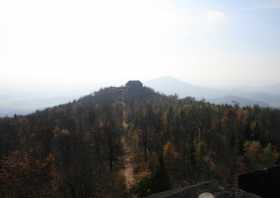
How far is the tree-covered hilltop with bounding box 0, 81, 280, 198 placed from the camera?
2452 centimetres

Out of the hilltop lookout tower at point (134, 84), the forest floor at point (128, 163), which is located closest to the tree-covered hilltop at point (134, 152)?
the forest floor at point (128, 163)

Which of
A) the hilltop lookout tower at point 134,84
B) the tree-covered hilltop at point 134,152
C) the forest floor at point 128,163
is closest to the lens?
the tree-covered hilltop at point 134,152

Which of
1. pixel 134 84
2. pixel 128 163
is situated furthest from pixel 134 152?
pixel 134 84

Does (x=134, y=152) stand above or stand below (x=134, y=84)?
below

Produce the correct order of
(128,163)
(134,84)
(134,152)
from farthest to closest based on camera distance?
(134,84)
(134,152)
(128,163)

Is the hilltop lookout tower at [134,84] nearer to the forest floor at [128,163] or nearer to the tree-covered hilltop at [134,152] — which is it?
the tree-covered hilltop at [134,152]

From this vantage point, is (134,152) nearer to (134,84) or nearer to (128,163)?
(128,163)

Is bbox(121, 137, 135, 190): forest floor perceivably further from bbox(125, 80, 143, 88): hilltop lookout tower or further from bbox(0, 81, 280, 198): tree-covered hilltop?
bbox(125, 80, 143, 88): hilltop lookout tower

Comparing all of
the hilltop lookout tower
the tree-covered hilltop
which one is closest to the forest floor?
the tree-covered hilltop

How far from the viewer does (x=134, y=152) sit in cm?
4994

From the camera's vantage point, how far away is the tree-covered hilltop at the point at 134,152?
80.4ft

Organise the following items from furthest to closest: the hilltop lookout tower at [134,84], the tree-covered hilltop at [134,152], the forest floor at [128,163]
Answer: the hilltop lookout tower at [134,84], the forest floor at [128,163], the tree-covered hilltop at [134,152]

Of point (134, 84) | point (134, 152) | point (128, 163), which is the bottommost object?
point (128, 163)

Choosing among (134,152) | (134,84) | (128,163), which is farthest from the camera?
(134,84)
